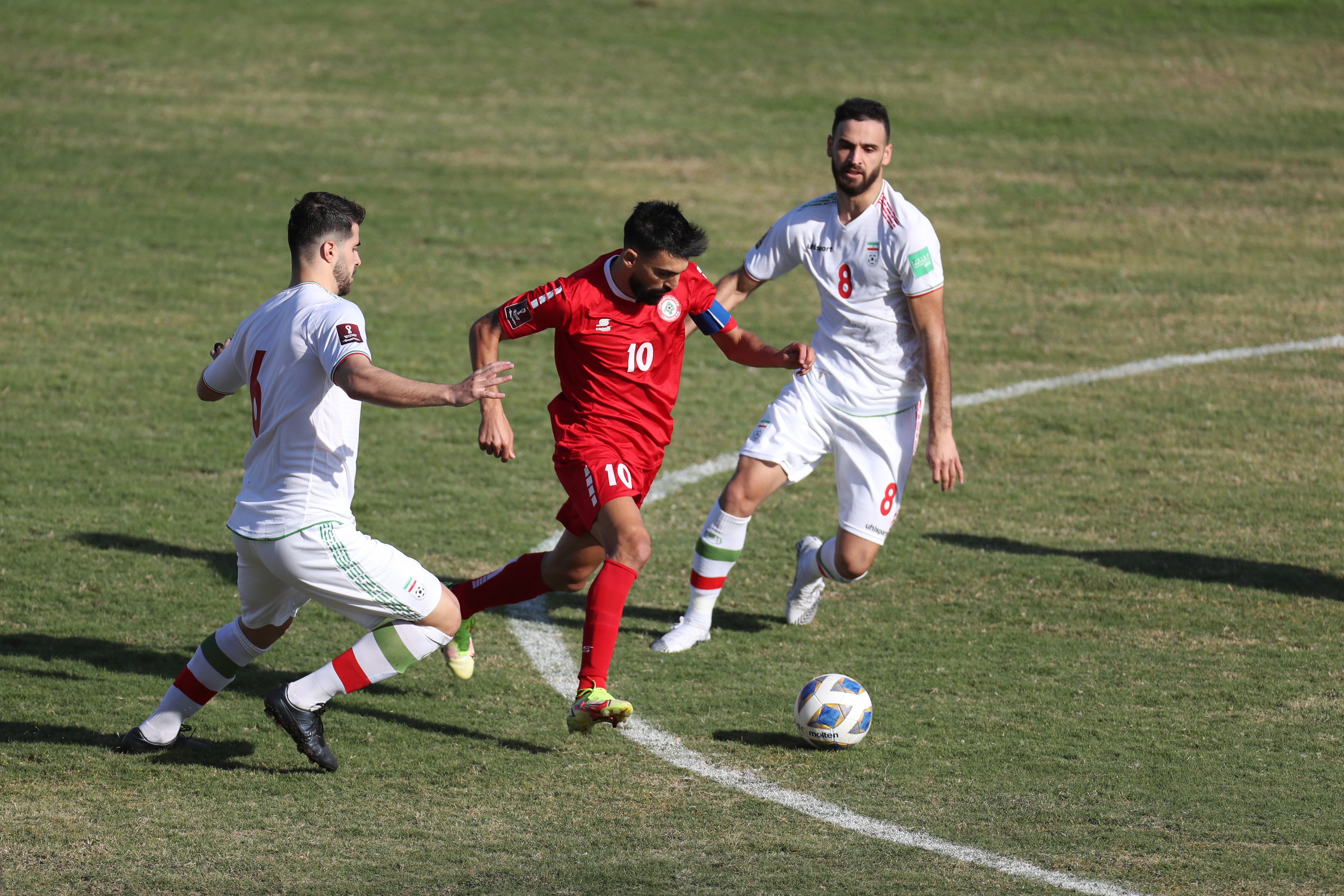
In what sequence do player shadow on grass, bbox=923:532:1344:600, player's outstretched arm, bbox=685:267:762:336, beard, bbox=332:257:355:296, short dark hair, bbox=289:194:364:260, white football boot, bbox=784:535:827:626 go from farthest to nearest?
1. player shadow on grass, bbox=923:532:1344:600
2. white football boot, bbox=784:535:827:626
3. player's outstretched arm, bbox=685:267:762:336
4. beard, bbox=332:257:355:296
5. short dark hair, bbox=289:194:364:260

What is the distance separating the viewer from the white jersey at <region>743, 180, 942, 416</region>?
701 centimetres

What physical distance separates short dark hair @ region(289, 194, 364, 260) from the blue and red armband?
1.75 m

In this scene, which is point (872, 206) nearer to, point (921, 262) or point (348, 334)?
point (921, 262)

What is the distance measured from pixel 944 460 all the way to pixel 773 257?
138 centimetres

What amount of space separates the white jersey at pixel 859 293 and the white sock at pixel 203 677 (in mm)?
3063

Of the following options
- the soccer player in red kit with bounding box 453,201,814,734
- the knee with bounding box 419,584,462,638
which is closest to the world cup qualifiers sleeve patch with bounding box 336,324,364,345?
the knee with bounding box 419,584,462,638

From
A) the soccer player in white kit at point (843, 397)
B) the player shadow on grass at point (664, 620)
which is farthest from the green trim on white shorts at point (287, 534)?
the player shadow on grass at point (664, 620)

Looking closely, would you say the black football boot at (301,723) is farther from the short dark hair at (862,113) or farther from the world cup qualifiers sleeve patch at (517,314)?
the short dark hair at (862,113)

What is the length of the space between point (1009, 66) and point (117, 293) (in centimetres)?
1562

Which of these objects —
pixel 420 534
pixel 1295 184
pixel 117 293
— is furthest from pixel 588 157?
pixel 420 534

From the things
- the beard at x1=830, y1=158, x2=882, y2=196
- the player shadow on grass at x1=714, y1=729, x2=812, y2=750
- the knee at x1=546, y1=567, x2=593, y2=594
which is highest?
the beard at x1=830, y1=158, x2=882, y2=196

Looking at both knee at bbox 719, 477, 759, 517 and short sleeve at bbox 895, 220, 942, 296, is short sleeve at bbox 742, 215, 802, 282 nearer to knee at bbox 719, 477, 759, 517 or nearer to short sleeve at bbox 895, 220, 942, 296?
short sleeve at bbox 895, 220, 942, 296

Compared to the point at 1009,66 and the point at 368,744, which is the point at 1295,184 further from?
the point at 368,744

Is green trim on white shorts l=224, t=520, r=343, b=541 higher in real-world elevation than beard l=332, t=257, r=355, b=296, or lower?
lower
